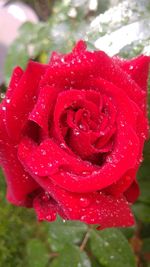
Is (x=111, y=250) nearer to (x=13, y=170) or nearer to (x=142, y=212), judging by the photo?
(x=142, y=212)

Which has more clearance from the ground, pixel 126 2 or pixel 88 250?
pixel 126 2

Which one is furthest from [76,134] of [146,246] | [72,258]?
[146,246]

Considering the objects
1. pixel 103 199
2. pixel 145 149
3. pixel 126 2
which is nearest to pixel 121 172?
pixel 103 199

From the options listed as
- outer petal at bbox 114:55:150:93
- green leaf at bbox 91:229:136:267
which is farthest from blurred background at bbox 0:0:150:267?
outer petal at bbox 114:55:150:93

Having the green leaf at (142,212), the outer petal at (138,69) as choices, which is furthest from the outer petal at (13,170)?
the green leaf at (142,212)

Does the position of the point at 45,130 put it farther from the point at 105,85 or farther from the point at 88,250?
the point at 88,250

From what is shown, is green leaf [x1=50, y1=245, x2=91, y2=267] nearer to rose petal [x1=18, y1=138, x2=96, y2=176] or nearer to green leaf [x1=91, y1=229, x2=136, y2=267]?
green leaf [x1=91, y1=229, x2=136, y2=267]

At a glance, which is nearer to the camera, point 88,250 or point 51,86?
point 51,86
